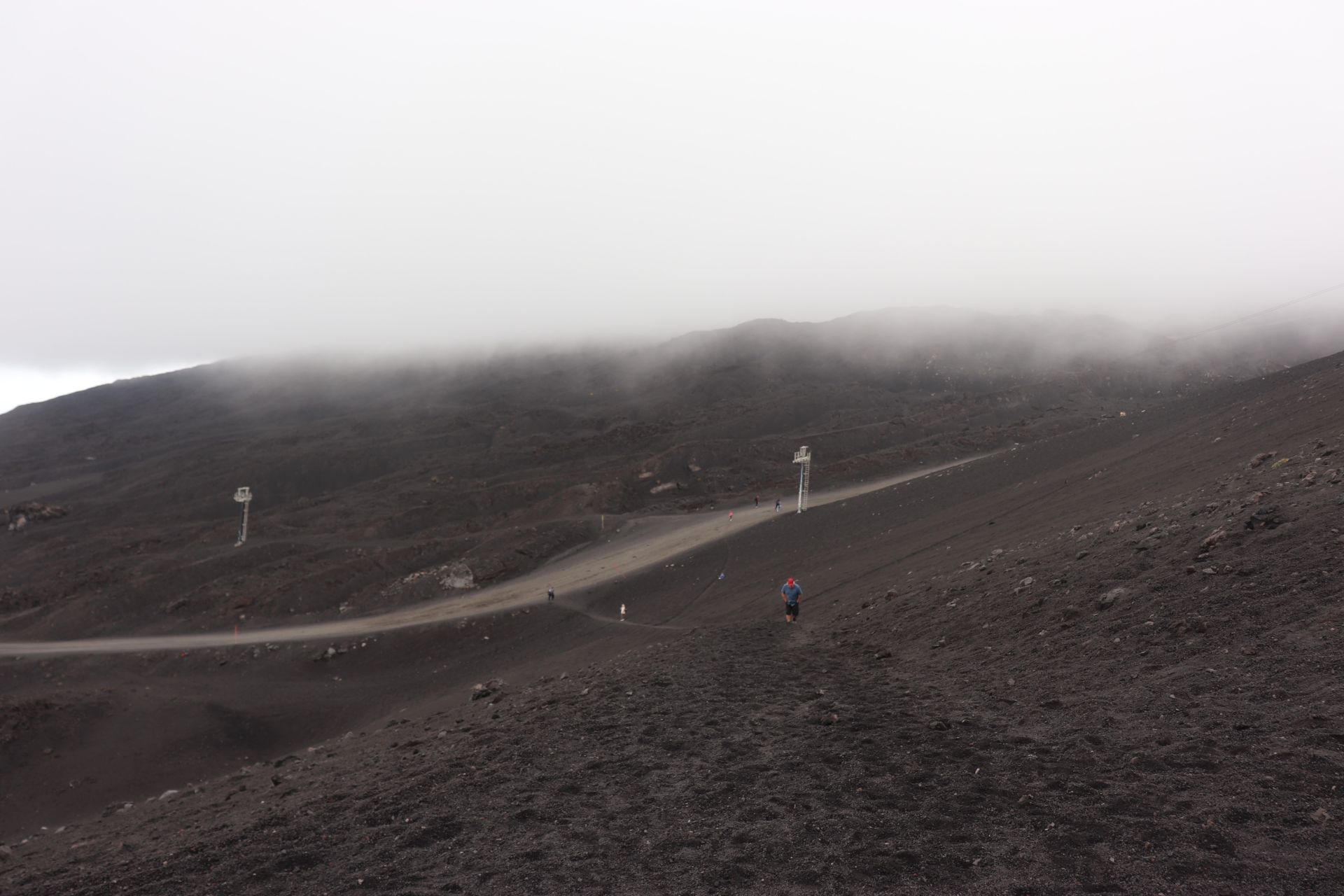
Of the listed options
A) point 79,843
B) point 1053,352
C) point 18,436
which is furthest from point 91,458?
point 1053,352

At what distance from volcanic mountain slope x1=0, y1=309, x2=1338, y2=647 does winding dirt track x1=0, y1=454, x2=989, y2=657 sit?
6.54 feet

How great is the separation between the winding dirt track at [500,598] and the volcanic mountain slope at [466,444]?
78.5 inches

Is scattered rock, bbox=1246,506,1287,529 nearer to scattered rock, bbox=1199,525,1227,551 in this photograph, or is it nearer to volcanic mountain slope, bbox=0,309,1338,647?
scattered rock, bbox=1199,525,1227,551

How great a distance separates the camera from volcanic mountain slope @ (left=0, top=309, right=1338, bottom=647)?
42.8 m

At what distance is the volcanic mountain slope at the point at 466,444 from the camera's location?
140ft

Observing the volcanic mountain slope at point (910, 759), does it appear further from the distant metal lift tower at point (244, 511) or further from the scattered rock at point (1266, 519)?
the distant metal lift tower at point (244, 511)

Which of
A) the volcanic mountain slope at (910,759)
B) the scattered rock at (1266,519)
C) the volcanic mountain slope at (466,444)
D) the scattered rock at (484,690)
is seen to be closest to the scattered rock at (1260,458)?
the volcanic mountain slope at (910,759)

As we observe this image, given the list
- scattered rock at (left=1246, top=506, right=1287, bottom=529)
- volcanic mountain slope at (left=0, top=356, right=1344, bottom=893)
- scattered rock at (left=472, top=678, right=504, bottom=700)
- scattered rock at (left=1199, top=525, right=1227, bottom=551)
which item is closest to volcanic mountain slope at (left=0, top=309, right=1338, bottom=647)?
scattered rock at (left=472, top=678, right=504, bottom=700)

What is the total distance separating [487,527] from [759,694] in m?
43.9

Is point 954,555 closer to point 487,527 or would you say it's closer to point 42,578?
point 487,527

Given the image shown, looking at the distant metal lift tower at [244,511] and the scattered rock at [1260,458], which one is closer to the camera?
the scattered rock at [1260,458]

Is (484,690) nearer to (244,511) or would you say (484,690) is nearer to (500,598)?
(500,598)

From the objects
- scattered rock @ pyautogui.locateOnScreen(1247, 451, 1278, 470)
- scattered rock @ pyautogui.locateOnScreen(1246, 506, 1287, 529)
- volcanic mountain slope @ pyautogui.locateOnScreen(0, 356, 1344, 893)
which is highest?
scattered rock @ pyautogui.locateOnScreen(1247, 451, 1278, 470)

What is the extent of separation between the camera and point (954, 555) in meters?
21.3
